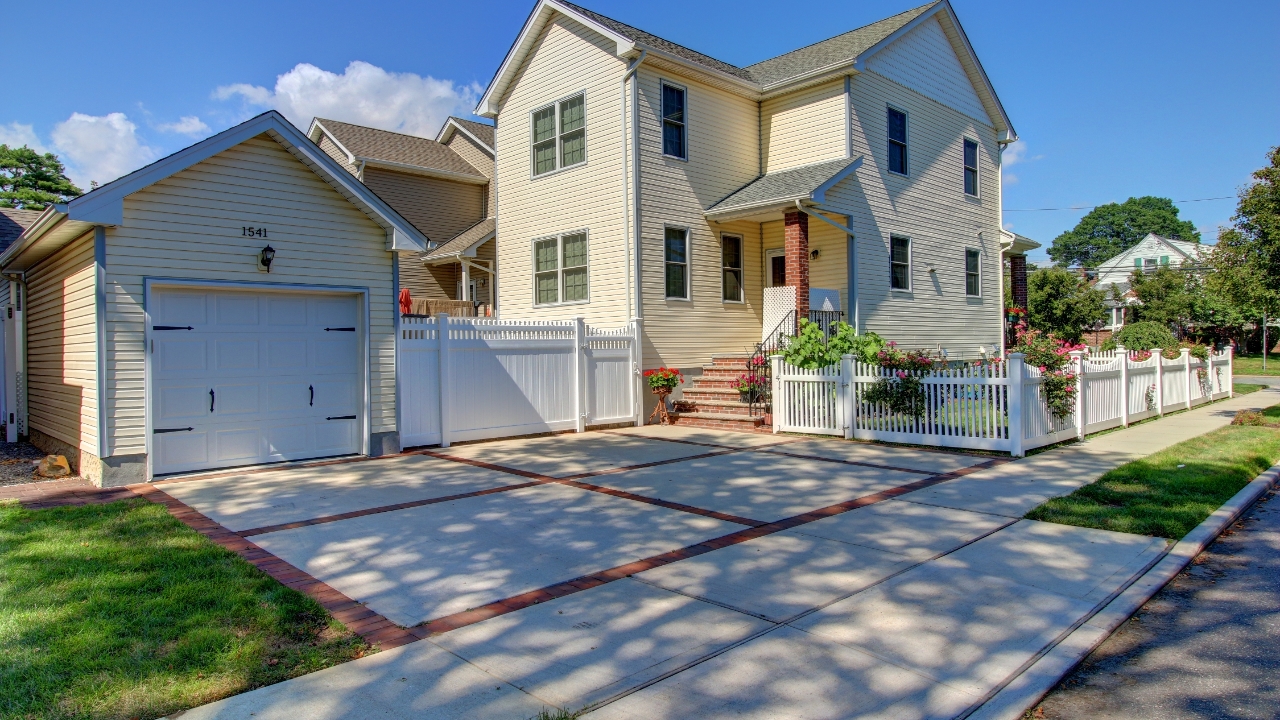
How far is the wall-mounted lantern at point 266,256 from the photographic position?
9.52 metres

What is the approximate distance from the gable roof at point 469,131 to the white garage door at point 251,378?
13.1 m

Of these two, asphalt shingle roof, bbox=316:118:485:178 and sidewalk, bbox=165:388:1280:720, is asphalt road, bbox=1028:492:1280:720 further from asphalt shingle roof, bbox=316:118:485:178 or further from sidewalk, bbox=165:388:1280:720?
asphalt shingle roof, bbox=316:118:485:178

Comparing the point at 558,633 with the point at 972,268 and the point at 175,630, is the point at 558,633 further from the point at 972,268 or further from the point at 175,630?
the point at 972,268

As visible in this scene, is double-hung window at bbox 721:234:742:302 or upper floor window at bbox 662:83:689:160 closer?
upper floor window at bbox 662:83:689:160

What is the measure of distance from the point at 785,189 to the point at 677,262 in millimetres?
2570

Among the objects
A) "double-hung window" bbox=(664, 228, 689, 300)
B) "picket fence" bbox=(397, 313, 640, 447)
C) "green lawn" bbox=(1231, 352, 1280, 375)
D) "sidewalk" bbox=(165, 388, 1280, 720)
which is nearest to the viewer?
"sidewalk" bbox=(165, 388, 1280, 720)

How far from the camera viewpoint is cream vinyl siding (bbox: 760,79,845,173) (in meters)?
16.1

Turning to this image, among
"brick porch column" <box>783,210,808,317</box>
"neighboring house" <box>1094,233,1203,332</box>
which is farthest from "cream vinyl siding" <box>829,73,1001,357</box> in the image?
"neighboring house" <box>1094,233,1203,332</box>

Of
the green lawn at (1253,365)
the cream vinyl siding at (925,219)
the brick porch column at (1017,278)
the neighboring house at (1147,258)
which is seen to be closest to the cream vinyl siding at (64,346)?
the cream vinyl siding at (925,219)

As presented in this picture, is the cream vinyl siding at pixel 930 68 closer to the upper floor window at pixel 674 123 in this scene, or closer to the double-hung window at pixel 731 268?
the upper floor window at pixel 674 123

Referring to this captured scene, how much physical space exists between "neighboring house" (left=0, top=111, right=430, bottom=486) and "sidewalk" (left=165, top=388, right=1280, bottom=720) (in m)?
6.70

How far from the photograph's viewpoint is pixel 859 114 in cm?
1636

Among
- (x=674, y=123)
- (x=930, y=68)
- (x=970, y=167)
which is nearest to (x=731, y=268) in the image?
(x=674, y=123)

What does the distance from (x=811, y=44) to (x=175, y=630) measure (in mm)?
18874
